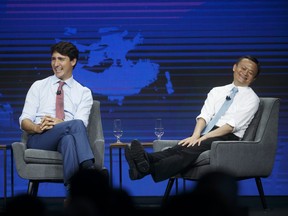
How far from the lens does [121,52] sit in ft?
19.9

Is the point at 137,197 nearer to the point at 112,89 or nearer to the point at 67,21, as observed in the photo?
the point at 112,89

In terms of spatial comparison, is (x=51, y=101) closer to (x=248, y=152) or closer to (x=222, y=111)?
(x=222, y=111)

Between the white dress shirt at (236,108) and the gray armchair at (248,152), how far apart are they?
97 mm

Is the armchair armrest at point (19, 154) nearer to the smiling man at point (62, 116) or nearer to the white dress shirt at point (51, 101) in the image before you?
the smiling man at point (62, 116)

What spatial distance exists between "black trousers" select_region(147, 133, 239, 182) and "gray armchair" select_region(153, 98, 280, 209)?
0.07 m

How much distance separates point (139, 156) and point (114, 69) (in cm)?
186

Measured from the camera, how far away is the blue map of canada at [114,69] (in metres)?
6.04

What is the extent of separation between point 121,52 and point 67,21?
60cm

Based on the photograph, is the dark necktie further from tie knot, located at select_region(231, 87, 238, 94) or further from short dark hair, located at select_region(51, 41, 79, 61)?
short dark hair, located at select_region(51, 41, 79, 61)

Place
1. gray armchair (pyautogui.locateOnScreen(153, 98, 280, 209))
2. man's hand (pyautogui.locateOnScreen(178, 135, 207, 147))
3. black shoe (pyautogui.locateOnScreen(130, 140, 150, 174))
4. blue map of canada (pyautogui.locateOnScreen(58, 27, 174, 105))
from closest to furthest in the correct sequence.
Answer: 1. black shoe (pyautogui.locateOnScreen(130, 140, 150, 174))
2. gray armchair (pyautogui.locateOnScreen(153, 98, 280, 209))
3. man's hand (pyautogui.locateOnScreen(178, 135, 207, 147))
4. blue map of canada (pyautogui.locateOnScreen(58, 27, 174, 105))

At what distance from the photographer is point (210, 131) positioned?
16.5 ft

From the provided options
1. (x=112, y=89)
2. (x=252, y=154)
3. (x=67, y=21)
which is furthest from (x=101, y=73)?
(x=252, y=154)

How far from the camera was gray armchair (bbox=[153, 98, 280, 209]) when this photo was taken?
15.1 feet

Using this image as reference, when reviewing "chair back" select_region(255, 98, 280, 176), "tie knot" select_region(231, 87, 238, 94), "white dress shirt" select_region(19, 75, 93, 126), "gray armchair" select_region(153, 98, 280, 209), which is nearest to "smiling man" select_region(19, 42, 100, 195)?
"white dress shirt" select_region(19, 75, 93, 126)
